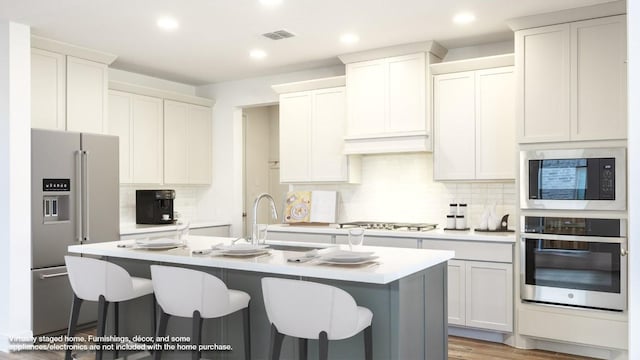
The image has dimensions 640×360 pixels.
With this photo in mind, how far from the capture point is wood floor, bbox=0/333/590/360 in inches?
157

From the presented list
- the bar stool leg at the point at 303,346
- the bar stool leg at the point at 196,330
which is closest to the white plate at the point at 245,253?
the bar stool leg at the point at 196,330

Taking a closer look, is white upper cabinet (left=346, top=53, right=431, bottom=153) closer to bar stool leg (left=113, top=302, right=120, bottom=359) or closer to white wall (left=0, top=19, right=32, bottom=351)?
bar stool leg (left=113, top=302, right=120, bottom=359)

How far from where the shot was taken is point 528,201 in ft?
13.7

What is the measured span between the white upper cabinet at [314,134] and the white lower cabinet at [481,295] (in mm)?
1600

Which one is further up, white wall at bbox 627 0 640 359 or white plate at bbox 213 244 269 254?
white wall at bbox 627 0 640 359

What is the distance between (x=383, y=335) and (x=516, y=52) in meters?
2.70

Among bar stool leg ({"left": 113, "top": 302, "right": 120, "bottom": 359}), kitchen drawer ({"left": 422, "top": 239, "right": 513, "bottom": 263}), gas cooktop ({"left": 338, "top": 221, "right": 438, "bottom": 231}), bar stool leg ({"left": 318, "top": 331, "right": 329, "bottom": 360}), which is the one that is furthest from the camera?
gas cooktop ({"left": 338, "top": 221, "right": 438, "bottom": 231})

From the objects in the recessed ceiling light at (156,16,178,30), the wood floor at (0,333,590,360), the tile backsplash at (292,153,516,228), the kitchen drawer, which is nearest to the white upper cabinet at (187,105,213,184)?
the tile backsplash at (292,153,516,228)

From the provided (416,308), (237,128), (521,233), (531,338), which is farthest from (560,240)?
(237,128)

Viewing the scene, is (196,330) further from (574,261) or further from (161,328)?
(574,261)

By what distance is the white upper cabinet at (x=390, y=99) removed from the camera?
192 inches

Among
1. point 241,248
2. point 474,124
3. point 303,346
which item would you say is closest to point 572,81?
point 474,124

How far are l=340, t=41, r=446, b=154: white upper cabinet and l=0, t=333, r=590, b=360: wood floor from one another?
69.7 inches

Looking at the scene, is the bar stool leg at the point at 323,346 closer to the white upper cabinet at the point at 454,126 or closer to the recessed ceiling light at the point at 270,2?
the recessed ceiling light at the point at 270,2
